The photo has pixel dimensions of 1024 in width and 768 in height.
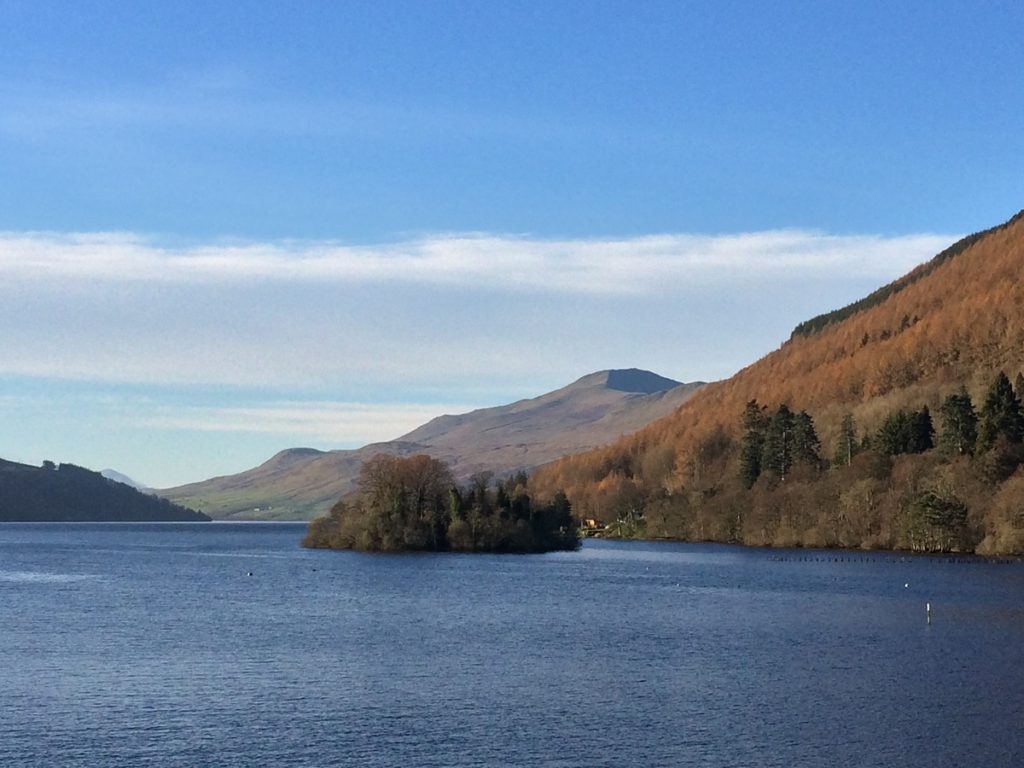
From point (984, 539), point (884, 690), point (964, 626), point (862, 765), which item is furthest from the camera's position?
point (984, 539)

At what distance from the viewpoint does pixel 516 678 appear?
79438 millimetres

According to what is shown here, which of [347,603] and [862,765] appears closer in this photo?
[862,765]

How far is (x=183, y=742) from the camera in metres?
60.1

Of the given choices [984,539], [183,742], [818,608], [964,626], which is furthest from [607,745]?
[984,539]

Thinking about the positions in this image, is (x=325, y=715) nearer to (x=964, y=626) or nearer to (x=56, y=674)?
(x=56, y=674)

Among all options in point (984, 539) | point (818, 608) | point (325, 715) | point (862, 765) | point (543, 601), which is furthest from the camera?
point (984, 539)

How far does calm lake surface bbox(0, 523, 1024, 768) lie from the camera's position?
59562 mm

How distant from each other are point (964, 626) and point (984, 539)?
327 ft

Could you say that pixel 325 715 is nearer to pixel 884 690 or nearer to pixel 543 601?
pixel 884 690

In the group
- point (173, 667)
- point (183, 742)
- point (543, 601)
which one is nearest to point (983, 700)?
point (183, 742)

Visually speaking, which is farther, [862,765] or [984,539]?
[984,539]

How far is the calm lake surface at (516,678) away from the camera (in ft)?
195

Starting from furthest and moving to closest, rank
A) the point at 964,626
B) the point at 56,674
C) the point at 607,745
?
the point at 964,626
the point at 56,674
the point at 607,745

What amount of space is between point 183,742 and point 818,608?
7829 cm
